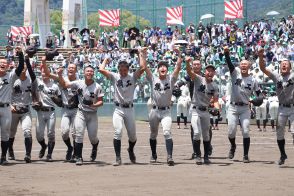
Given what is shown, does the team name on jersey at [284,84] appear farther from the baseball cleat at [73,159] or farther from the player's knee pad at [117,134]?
the baseball cleat at [73,159]

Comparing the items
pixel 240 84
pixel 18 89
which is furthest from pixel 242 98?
pixel 18 89

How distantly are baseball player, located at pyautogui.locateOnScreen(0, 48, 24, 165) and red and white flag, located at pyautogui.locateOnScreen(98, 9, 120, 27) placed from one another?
129ft

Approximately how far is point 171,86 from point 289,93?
2.56 m

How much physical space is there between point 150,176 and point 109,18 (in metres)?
43.2

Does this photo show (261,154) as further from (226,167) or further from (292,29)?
(292,29)

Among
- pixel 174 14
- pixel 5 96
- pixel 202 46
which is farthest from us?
pixel 174 14

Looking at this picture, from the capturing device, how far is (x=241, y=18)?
49781 mm

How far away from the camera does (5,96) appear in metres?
18.1

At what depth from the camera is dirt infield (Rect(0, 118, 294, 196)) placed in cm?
1387

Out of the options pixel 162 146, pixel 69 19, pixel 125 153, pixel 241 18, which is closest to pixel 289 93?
pixel 125 153

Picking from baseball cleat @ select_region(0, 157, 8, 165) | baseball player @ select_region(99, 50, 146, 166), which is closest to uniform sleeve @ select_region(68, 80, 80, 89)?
baseball player @ select_region(99, 50, 146, 166)

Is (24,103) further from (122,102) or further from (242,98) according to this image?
(242,98)

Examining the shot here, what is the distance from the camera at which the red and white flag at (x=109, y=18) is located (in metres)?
57.7

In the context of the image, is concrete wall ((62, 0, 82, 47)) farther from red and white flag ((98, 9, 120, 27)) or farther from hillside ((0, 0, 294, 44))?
red and white flag ((98, 9, 120, 27))
